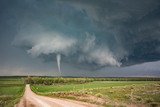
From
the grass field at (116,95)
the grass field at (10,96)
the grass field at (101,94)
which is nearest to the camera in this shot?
the grass field at (116,95)

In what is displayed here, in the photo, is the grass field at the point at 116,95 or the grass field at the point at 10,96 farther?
the grass field at the point at 10,96

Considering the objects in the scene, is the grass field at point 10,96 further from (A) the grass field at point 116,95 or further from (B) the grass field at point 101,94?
(A) the grass field at point 116,95

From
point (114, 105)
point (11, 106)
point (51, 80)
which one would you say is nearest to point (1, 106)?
point (11, 106)

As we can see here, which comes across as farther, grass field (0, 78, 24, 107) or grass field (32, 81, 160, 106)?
grass field (0, 78, 24, 107)

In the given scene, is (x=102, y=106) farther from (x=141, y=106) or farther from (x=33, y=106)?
(x=33, y=106)

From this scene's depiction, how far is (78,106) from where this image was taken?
41.3 m

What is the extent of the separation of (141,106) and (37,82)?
111210 mm

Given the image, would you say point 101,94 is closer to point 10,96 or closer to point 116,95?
point 116,95

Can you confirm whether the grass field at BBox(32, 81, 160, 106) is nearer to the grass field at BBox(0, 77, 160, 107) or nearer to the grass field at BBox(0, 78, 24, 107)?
the grass field at BBox(0, 77, 160, 107)

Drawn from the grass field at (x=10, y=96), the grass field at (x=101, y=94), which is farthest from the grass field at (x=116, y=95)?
the grass field at (x=10, y=96)

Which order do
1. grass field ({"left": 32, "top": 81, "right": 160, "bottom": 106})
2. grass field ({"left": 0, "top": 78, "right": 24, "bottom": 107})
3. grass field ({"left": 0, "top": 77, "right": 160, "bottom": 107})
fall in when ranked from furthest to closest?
grass field ({"left": 0, "top": 78, "right": 24, "bottom": 107}) < grass field ({"left": 0, "top": 77, "right": 160, "bottom": 107}) < grass field ({"left": 32, "top": 81, "right": 160, "bottom": 106})

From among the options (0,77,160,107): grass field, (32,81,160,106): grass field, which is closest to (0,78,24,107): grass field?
(0,77,160,107): grass field

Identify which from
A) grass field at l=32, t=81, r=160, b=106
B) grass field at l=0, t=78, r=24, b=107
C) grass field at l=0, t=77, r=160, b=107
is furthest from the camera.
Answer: grass field at l=0, t=78, r=24, b=107

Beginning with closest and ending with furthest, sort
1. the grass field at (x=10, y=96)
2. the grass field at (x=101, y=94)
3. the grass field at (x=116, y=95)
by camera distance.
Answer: the grass field at (x=116, y=95) → the grass field at (x=101, y=94) → the grass field at (x=10, y=96)
